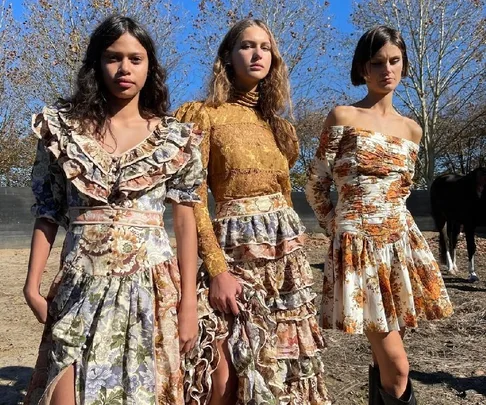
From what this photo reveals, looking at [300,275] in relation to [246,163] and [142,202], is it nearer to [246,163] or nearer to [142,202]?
[246,163]

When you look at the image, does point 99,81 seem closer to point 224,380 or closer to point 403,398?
point 224,380

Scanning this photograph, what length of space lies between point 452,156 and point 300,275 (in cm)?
1831

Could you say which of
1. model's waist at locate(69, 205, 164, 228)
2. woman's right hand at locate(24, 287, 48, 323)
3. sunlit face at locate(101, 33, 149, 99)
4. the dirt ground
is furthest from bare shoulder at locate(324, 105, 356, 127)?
the dirt ground

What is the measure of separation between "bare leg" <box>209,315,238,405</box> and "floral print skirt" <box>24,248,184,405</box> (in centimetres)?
31

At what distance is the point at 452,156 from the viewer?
19172mm

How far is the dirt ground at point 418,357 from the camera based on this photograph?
3363mm

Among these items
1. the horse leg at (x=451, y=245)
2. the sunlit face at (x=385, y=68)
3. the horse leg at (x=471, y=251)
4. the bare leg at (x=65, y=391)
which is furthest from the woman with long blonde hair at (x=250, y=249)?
the horse leg at (x=451, y=245)

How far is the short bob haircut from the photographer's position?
2422 millimetres

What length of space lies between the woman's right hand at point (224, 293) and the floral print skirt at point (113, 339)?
0.28 m

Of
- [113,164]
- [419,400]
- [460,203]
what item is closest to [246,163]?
[113,164]

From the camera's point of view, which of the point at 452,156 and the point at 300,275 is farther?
the point at 452,156

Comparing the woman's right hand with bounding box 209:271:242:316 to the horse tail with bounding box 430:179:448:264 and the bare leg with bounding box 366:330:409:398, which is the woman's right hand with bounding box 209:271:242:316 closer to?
the bare leg with bounding box 366:330:409:398

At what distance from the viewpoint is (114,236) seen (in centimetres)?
167

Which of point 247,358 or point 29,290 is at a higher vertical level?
point 29,290
